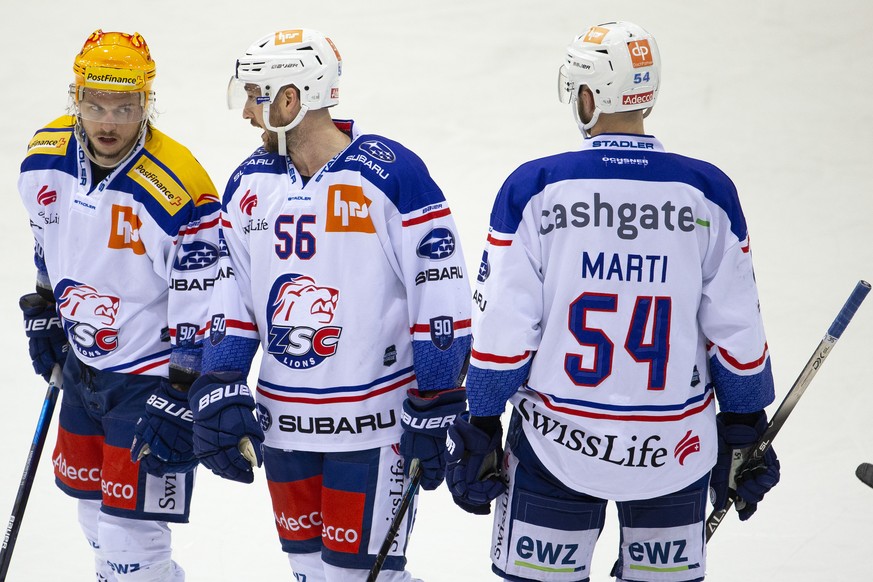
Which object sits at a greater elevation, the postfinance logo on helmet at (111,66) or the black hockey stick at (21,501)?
the postfinance logo on helmet at (111,66)

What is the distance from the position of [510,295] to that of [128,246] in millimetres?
1382

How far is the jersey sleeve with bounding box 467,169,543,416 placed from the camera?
2.91m

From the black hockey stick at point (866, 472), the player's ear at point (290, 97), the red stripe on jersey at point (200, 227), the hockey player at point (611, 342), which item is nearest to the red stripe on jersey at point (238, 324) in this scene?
the red stripe on jersey at point (200, 227)

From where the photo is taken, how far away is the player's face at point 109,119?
365 cm

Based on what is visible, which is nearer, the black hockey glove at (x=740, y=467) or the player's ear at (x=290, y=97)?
the black hockey glove at (x=740, y=467)

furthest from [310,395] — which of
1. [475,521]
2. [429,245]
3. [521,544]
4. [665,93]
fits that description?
[665,93]

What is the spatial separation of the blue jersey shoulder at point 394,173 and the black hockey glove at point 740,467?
1014 mm

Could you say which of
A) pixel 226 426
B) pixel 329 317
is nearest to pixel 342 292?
pixel 329 317

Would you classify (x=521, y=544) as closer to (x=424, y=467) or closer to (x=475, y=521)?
(x=424, y=467)

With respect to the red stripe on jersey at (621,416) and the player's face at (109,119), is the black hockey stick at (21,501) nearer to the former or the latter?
the player's face at (109,119)

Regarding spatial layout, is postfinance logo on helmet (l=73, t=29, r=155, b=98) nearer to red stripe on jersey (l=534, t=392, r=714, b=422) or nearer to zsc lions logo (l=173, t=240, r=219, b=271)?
zsc lions logo (l=173, t=240, r=219, b=271)

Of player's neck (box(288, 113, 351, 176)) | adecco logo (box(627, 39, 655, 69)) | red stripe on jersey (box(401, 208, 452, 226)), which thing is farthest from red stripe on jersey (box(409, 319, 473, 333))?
adecco logo (box(627, 39, 655, 69))

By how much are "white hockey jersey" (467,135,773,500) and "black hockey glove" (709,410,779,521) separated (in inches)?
4.5

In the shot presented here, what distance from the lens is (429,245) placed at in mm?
3303
